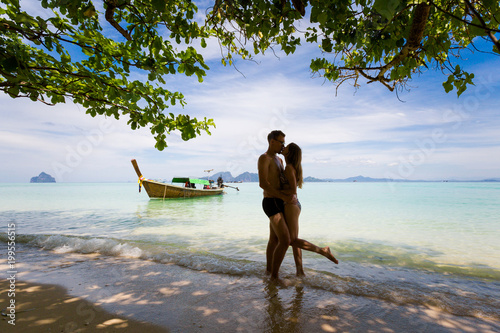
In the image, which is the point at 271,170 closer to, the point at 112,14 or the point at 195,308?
the point at 195,308

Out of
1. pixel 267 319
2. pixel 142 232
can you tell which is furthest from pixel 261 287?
pixel 142 232

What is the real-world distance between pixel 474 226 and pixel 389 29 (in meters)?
13.6

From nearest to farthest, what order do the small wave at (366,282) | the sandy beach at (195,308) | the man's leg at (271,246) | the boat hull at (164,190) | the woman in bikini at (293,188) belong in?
1. the sandy beach at (195,308)
2. the small wave at (366,282)
3. the woman in bikini at (293,188)
4. the man's leg at (271,246)
5. the boat hull at (164,190)

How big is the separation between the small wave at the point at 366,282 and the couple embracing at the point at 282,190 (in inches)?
28.3

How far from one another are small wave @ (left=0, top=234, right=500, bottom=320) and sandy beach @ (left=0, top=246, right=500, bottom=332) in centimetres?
23

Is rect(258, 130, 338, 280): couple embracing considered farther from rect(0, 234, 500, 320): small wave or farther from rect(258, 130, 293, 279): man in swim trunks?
rect(0, 234, 500, 320): small wave

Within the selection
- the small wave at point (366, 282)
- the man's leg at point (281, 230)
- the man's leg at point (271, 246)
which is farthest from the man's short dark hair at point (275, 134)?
the small wave at point (366, 282)

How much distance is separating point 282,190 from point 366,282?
2.19m

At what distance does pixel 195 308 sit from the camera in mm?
2984

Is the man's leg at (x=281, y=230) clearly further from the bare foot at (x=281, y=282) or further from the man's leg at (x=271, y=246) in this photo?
the bare foot at (x=281, y=282)

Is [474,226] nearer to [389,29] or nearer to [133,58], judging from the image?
[389,29]

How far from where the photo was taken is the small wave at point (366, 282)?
3397mm

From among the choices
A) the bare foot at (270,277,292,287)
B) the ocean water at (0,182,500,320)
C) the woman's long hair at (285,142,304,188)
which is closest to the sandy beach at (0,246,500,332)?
the bare foot at (270,277,292,287)

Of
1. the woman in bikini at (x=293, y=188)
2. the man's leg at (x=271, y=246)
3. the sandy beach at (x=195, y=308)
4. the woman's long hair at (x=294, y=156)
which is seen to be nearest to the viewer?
the sandy beach at (x=195, y=308)
